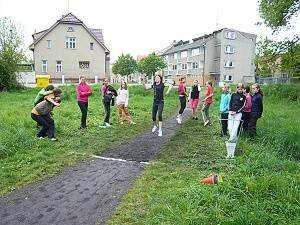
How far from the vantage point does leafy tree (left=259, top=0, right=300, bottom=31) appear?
2734cm

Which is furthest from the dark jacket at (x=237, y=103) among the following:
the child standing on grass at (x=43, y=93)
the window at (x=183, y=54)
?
the window at (x=183, y=54)

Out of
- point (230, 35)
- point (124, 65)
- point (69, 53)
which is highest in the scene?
point (230, 35)

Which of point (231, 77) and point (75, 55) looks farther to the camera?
point (231, 77)

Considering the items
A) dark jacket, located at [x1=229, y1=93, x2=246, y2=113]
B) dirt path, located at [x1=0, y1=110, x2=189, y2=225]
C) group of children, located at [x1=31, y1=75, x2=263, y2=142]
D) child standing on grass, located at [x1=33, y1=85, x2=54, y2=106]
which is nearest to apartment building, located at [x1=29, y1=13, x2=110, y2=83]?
group of children, located at [x1=31, y1=75, x2=263, y2=142]

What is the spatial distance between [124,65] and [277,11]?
1702 inches

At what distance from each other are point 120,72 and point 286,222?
210 ft

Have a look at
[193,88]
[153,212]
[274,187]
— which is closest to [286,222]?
[274,187]

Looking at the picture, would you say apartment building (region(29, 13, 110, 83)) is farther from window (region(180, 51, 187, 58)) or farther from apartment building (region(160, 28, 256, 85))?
window (region(180, 51, 187, 58))

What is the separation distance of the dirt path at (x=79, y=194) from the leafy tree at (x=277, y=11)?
22.3 meters

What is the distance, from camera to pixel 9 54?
34.4 m

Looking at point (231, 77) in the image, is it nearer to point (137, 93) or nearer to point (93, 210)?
point (137, 93)

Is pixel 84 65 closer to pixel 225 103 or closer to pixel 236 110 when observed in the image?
pixel 225 103

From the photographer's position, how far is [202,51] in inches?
2771

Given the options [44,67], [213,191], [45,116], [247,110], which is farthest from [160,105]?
[44,67]
